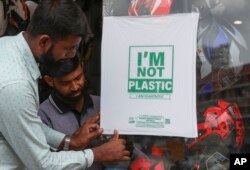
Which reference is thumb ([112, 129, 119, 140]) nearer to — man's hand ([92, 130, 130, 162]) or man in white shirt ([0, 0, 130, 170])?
man's hand ([92, 130, 130, 162])

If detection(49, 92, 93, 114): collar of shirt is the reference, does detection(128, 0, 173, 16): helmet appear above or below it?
above

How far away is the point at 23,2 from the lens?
128 inches

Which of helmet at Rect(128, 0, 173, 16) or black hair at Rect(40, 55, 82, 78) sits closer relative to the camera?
A: black hair at Rect(40, 55, 82, 78)

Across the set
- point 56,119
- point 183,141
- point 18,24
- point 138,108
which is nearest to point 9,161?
point 56,119

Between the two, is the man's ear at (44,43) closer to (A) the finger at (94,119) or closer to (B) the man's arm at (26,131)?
(B) the man's arm at (26,131)

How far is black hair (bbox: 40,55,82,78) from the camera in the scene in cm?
224

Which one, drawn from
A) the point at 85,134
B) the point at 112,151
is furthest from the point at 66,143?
the point at 112,151

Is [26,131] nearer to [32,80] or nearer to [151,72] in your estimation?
[32,80]

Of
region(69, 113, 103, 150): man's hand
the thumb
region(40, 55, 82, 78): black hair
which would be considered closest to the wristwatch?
region(69, 113, 103, 150): man's hand

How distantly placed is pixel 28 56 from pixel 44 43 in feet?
0.30

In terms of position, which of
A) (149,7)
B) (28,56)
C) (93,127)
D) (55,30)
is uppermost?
(149,7)

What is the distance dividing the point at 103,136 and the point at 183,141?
1.43ft

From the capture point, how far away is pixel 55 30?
1990 mm

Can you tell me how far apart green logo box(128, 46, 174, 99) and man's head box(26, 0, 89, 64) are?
441 mm
